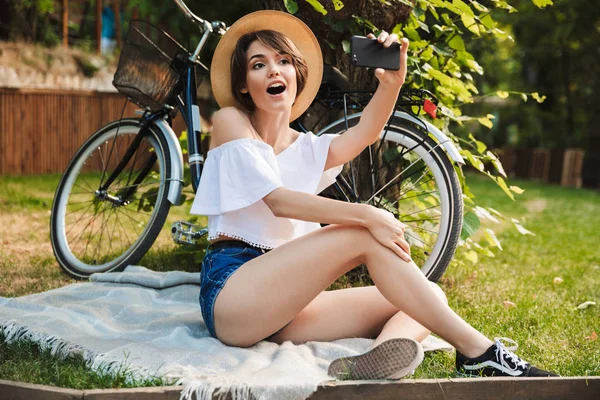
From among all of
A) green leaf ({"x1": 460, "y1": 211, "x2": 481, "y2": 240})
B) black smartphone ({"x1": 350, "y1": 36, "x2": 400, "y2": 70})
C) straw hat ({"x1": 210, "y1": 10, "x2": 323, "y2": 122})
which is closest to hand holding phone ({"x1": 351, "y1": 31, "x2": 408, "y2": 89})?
black smartphone ({"x1": 350, "y1": 36, "x2": 400, "y2": 70})

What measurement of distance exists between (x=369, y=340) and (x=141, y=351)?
78 centimetres

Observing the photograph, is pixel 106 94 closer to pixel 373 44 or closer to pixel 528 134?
pixel 373 44

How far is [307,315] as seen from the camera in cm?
258

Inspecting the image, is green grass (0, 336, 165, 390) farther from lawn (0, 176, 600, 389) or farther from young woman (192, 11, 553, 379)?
young woman (192, 11, 553, 379)

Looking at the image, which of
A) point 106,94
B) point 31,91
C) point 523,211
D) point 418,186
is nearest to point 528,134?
point 523,211

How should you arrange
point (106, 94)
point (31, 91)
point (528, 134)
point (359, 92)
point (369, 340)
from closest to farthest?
1. point (369, 340)
2. point (359, 92)
3. point (31, 91)
4. point (106, 94)
5. point (528, 134)

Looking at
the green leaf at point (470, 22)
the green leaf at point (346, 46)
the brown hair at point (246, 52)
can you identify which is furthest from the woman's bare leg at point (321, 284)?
the green leaf at point (470, 22)

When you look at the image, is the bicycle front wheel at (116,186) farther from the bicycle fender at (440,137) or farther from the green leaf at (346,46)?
the bicycle fender at (440,137)

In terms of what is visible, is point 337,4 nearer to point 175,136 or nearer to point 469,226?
point 175,136

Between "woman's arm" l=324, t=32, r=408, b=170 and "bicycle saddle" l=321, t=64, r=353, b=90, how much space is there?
70 centimetres

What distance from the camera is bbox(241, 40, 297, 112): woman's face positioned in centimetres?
258

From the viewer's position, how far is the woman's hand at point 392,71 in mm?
2354

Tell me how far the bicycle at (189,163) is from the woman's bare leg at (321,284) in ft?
2.79

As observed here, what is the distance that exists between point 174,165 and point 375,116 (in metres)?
1.20
